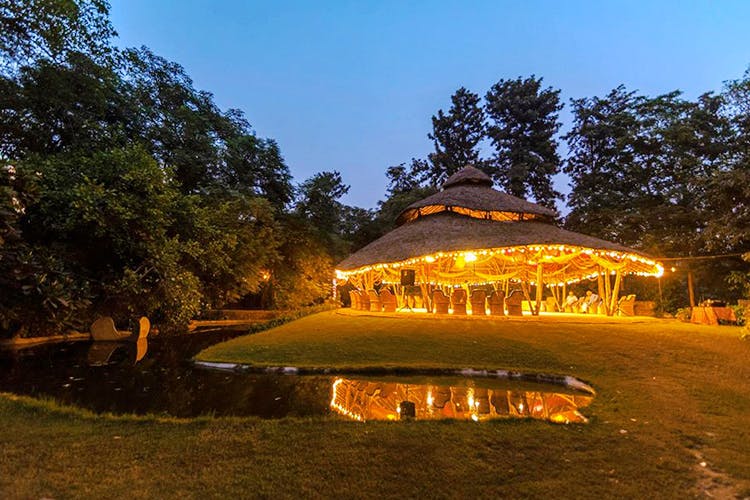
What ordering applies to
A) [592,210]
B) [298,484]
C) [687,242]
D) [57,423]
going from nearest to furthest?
1. [298,484]
2. [57,423]
3. [687,242]
4. [592,210]

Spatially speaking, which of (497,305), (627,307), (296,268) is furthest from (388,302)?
(627,307)

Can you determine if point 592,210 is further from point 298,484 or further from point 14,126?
point 14,126

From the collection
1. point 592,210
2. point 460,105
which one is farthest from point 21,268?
point 460,105

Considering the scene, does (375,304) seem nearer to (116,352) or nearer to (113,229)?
(116,352)

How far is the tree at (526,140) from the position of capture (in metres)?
31.8

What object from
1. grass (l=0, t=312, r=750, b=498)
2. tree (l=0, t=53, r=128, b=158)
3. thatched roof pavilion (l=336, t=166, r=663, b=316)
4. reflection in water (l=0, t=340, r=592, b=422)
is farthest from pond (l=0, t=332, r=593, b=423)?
thatched roof pavilion (l=336, t=166, r=663, b=316)

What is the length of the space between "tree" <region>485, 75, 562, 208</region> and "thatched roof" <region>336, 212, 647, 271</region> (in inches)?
649

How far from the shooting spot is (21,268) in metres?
→ 4.44

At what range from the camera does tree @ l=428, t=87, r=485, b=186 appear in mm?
36906

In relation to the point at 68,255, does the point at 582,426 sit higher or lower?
lower

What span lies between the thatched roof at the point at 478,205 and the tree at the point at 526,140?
508 inches

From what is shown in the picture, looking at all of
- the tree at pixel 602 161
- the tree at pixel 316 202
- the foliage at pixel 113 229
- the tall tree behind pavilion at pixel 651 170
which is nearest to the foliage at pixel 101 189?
the foliage at pixel 113 229

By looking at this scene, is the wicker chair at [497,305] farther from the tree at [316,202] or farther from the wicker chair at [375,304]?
the tree at [316,202]

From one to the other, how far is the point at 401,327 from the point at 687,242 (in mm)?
15620
